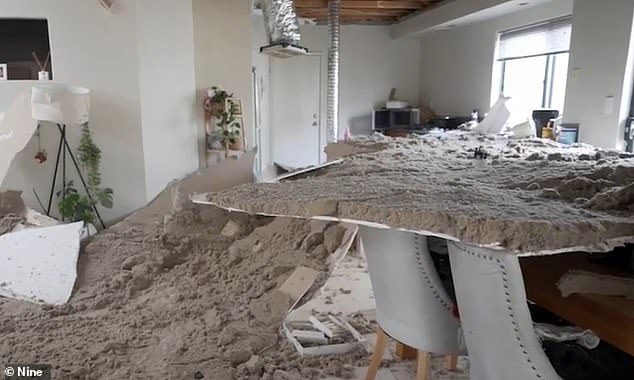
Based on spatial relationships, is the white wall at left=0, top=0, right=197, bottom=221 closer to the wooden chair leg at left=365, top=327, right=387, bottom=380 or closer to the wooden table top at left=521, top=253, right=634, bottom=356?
the wooden chair leg at left=365, top=327, right=387, bottom=380

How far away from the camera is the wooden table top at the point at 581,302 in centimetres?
119

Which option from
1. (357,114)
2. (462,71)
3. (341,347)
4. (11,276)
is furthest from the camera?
(357,114)

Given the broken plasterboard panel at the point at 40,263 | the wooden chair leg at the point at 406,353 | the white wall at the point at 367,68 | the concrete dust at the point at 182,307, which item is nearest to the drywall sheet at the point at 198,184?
the concrete dust at the point at 182,307

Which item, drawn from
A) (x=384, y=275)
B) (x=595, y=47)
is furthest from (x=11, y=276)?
(x=595, y=47)

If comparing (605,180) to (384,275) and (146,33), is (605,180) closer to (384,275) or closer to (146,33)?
(384,275)

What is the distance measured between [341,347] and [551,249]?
5.36 ft

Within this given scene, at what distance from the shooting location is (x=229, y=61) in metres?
4.93

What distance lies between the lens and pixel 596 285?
1314 millimetres

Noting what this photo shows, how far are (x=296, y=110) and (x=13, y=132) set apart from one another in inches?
190

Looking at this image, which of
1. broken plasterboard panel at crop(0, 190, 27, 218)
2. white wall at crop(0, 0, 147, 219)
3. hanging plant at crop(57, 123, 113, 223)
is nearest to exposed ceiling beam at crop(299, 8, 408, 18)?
white wall at crop(0, 0, 147, 219)

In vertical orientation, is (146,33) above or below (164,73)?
above

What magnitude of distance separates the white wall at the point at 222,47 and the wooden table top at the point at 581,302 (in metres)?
3.90

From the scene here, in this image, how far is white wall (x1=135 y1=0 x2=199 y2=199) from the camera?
14.3ft

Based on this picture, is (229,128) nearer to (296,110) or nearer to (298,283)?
(298,283)
